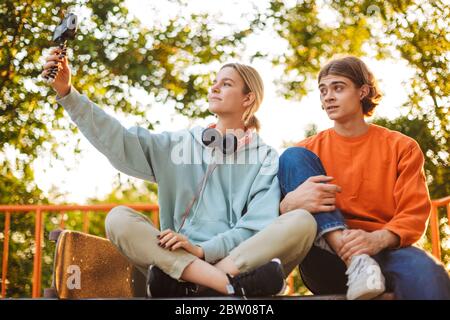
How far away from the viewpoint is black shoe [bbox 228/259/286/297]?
1.69 meters

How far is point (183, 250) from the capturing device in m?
1.82

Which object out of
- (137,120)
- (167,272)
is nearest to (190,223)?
(167,272)

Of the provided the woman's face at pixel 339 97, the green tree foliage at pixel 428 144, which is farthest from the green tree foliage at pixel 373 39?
the woman's face at pixel 339 97

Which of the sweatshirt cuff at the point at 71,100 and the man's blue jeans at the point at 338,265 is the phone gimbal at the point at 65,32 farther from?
the man's blue jeans at the point at 338,265

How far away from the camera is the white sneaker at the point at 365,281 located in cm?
165

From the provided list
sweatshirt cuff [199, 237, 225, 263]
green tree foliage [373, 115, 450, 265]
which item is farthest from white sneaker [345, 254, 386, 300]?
green tree foliage [373, 115, 450, 265]

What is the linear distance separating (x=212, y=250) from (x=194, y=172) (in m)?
0.41

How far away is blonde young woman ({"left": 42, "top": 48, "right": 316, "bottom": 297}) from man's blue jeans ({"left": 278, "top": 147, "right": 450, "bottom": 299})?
4.0 inches

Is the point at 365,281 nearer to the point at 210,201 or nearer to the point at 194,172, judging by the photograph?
the point at 210,201

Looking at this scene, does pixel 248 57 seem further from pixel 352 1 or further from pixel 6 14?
pixel 6 14

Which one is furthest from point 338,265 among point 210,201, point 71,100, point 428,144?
point 428,144

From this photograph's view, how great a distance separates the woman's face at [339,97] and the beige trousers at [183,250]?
0.60m

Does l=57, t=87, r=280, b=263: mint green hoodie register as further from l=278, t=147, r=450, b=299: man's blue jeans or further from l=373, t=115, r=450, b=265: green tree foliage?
l=373, t=115, r=450, b=265: green tree foliage
